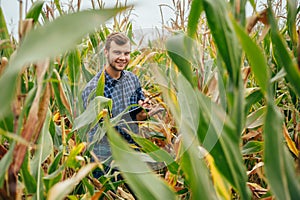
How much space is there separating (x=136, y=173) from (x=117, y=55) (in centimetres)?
124

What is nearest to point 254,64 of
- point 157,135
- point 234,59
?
point 234,59

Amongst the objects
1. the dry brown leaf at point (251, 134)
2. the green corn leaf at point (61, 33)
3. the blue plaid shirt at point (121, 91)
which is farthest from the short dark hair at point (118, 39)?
the green corn leaf at point (61, 33)

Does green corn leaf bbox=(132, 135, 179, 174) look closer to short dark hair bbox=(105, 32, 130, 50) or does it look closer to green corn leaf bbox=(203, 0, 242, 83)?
green corn leaf bbox=(203, 0, 242, 83)

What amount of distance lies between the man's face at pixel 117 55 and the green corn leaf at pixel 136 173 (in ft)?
3.97

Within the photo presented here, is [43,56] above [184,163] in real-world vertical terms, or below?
above

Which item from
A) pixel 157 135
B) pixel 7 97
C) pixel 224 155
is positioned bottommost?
pixel 157 135

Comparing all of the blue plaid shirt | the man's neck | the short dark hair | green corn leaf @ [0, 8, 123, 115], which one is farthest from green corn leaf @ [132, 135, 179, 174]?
the man's neck

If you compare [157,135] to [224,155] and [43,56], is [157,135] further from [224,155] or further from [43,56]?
[43,56]

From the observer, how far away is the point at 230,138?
0.35m

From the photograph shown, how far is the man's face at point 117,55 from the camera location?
1.54m

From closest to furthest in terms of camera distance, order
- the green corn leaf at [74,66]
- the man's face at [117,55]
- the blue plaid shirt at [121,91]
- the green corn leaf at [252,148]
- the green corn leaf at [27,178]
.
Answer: the green corn leaf at [27,178] → the green corn leaf at [252,148] → the green corn leaf at [74,66] → the blue plaid shirt at [121,91] → the man's face at [117,55]

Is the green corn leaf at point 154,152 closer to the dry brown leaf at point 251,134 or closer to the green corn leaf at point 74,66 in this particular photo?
the dry brown leaf at point 251,134

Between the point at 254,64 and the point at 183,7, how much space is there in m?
0.94

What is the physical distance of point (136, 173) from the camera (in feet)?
1.05
